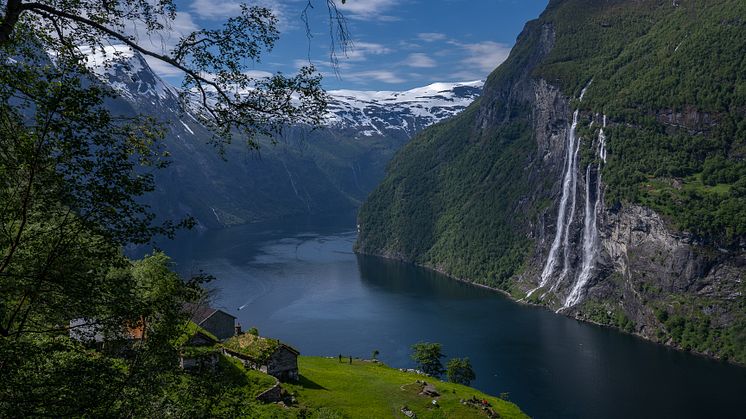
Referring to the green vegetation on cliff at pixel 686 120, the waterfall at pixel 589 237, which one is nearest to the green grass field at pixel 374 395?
the green vegetation on cliff at pixel 686 120

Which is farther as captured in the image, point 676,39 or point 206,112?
point 676,39

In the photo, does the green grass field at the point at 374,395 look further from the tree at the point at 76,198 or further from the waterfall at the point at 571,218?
the waterfall at the point at 571,218

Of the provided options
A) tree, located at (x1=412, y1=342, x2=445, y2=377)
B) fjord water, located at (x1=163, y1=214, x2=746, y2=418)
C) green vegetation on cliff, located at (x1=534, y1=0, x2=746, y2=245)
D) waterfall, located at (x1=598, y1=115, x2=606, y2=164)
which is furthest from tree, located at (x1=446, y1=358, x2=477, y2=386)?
waterfall, located at (x1=598, y1=115, x2=606, y2=164)

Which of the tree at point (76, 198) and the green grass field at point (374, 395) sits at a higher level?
the tree at point (76, 198)

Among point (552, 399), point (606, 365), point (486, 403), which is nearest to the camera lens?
point (486, 403)

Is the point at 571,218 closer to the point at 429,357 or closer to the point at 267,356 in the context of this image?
the point at 429,357

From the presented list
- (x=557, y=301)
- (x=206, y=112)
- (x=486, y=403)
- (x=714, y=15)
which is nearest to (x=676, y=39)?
(x=714, y=15)

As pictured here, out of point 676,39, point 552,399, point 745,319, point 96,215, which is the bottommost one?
point 552,399

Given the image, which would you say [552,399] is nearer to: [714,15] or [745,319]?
[745,319]
